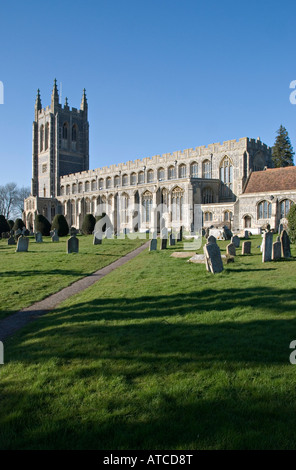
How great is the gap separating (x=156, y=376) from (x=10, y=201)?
7480 centimetres

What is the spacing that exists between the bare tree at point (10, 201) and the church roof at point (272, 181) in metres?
54.7

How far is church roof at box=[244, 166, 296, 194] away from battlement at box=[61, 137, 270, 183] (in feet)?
29.5

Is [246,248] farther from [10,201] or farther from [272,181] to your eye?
[10,201]

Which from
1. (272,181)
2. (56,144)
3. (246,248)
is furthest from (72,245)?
(56,144)

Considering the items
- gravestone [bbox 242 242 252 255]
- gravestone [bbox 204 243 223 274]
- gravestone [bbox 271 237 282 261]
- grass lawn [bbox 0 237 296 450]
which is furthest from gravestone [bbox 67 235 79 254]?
grass lawn [bbox 0 237 296 450]

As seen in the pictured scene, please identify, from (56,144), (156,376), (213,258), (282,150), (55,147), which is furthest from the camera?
(55,147)

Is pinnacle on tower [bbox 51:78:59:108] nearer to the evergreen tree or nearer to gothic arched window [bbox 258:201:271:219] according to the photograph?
the evergreen tree

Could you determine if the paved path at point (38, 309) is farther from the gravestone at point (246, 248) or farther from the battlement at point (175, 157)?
the battlement at point (175, 157)

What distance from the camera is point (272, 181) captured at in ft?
104

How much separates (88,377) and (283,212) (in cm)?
2877

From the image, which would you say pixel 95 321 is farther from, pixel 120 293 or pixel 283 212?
pixel 283 212

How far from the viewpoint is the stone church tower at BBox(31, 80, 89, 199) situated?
2484 inches

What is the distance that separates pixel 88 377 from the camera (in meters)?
3.49

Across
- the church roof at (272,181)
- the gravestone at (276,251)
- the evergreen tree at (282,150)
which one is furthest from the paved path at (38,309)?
the evergreen tree at (282,150)
